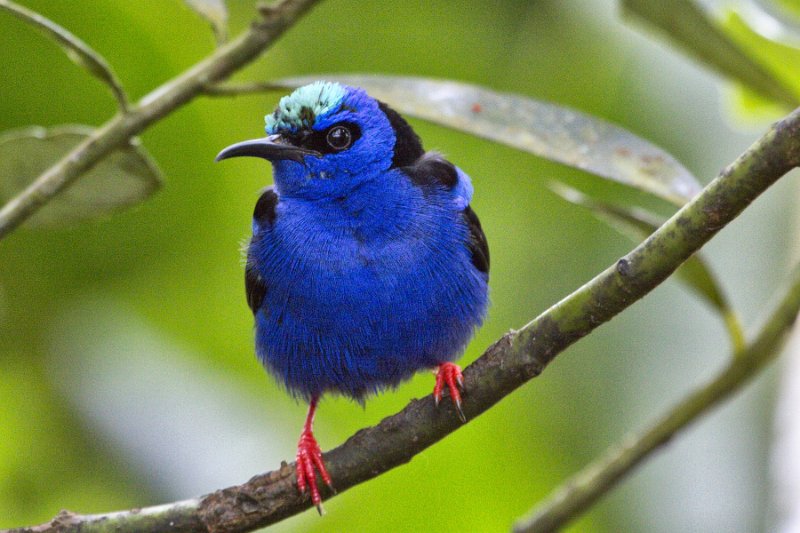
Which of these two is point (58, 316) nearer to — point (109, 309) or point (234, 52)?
point (109, 309)

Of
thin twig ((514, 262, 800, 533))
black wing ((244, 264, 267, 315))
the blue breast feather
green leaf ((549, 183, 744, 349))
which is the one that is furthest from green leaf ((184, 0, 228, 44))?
thin twig ((514, 262, 800, 533))

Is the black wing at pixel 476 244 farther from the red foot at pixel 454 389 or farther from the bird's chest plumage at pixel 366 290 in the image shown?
the red foot at pixel 454 389

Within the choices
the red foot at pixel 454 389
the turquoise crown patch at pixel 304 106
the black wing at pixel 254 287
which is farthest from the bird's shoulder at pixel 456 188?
the red foot at pixel 454 389

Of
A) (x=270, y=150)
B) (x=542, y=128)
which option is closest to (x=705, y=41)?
(x=542, y=128)

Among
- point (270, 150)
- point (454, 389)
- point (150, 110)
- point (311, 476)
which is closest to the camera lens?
point (454, 389)

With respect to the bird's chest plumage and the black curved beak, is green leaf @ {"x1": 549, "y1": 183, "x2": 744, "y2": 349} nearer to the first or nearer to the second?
the bird's chest plumage

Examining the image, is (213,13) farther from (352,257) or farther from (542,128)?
(542,128)

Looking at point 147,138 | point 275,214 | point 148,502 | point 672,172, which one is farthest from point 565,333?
point 147,138

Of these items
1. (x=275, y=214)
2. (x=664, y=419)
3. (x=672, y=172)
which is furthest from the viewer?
(x=275, y=214)
